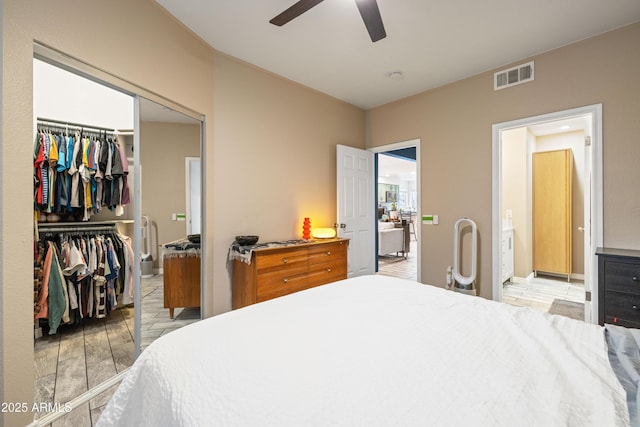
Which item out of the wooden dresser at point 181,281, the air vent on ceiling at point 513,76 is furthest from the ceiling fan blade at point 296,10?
the air vent on ceiling at point 513,76

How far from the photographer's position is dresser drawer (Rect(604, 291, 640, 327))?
2107mm

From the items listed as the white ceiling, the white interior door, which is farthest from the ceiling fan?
the white interior door

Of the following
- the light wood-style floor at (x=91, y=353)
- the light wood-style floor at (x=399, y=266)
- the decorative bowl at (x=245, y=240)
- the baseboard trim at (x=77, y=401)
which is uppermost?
the decorative bowl at (x=245, y=240)

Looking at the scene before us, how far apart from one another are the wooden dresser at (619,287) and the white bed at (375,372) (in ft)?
4.89

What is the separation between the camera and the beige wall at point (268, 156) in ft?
9.77

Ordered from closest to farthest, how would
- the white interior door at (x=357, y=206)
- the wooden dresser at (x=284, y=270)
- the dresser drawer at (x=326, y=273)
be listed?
the wooden dresser at (x=284, y=270)
the dresser drawer at (x=326, y=273)
the white interior door at (x=357, y=206)

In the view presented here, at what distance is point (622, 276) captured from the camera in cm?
216

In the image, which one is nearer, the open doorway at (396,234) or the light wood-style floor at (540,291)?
the light wood-style floor at (540,291)

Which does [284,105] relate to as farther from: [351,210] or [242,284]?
[242,284]

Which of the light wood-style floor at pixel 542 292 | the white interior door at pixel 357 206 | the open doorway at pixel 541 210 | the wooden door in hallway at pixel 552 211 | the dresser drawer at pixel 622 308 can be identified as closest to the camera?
the dresser drawer at pixel 622 308

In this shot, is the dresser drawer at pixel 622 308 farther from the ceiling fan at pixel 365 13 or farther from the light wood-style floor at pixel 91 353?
the light wood-style floor at pixel 91 353

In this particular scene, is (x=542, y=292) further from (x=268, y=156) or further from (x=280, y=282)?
(x=268, y=156)

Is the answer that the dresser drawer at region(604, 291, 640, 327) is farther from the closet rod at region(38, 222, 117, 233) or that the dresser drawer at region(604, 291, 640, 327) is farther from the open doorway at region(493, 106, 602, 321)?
the closet rod at region(38, 222, 117, 233)

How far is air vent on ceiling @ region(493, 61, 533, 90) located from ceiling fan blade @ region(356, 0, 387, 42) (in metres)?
1.95
